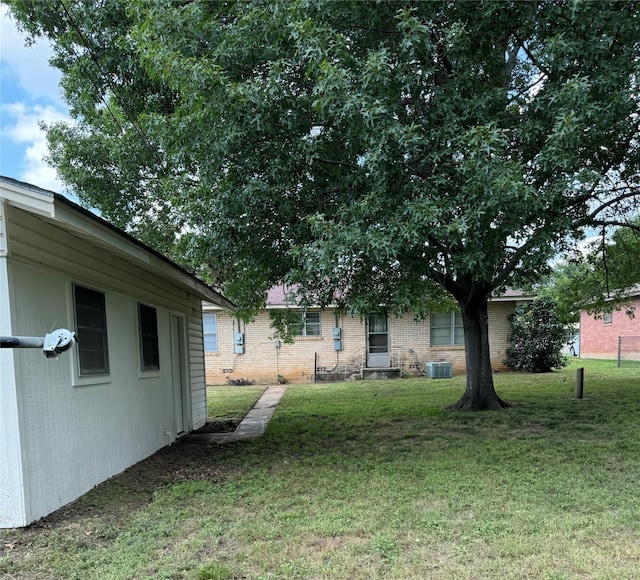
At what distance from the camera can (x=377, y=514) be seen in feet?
13.3

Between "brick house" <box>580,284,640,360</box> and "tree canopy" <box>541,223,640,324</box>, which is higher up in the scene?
"tree canopy" <box>541,223,640,324</box>

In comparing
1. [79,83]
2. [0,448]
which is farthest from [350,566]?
[79,83]

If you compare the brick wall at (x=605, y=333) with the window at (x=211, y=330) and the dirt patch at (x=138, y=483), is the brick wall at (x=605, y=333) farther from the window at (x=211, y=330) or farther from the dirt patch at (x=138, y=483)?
the dirt patch at (x=138, y=483)

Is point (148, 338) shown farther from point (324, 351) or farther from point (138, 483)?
point (324, 351)

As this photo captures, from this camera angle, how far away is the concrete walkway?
796 centimetres

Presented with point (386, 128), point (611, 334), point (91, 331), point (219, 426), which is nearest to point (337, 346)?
point (219, 426)

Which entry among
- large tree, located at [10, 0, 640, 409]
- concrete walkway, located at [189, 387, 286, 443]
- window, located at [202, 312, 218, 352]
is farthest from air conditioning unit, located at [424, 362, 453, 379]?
large tree, located at [10, 0, 640, 409]

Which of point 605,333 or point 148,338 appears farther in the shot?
point 605,333

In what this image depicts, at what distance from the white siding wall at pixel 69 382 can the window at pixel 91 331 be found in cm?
10

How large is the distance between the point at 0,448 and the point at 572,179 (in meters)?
5.49

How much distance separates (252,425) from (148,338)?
315 cm

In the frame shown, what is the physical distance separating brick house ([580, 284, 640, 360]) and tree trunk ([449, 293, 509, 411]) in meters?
11.3

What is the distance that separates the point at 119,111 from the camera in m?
9.99

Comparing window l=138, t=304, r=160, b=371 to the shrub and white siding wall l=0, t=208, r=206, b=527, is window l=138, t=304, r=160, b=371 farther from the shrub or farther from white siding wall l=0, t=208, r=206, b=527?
the shrub
